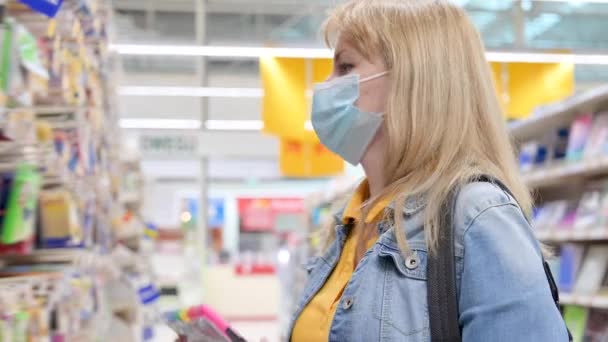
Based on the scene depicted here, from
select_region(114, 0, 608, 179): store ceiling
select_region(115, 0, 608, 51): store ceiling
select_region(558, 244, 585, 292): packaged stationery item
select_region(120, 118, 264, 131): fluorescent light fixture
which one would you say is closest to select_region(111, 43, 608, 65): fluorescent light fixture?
select_region(114, 0, 608, 179): store ceiling

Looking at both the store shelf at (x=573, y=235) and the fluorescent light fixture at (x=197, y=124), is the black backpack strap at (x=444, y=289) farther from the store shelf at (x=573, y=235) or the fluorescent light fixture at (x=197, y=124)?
the fluorescent light fixture at (x=197, y=124)

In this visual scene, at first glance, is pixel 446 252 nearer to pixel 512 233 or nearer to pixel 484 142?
pixel 512 233

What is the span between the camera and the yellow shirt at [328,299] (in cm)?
144

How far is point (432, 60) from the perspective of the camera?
4.79ft

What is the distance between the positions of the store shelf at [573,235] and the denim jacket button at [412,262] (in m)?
2.72

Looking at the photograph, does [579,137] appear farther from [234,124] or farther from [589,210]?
[234,124]

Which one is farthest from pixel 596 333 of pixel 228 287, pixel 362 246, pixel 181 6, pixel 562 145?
pixel 228 287

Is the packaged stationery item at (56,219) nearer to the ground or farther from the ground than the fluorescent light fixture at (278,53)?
nearer to the ground

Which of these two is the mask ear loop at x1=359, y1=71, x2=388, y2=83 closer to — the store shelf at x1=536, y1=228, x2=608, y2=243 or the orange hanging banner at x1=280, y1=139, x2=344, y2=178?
the store shelf at x1=536, y1=228, x2=608, y2=243

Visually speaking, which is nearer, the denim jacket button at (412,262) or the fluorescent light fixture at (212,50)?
the denim jacket button at (412,262)

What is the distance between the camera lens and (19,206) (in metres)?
2.23

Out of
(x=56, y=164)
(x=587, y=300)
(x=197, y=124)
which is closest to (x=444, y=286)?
(x=56, y=164)

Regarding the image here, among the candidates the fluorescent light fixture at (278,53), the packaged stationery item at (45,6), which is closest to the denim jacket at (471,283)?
the packaged stationery item at (45,6)

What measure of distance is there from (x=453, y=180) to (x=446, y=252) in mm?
143
